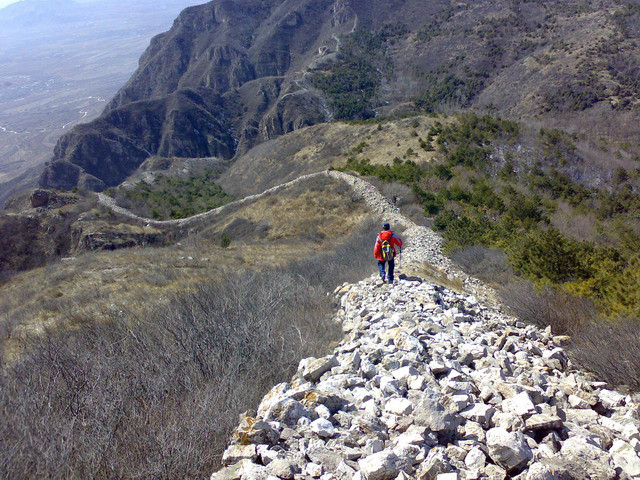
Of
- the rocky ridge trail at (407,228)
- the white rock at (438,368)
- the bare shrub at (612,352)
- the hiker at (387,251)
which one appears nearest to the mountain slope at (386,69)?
the rocky ridge trail at (407,228)

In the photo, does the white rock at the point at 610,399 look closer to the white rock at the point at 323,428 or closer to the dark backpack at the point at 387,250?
the white rock at the point at 323,428

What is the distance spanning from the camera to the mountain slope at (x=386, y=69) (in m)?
54.0

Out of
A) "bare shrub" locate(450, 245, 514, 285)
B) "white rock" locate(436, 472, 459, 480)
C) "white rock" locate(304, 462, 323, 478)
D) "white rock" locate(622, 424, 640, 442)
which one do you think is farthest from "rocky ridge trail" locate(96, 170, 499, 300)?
"white rock" locate(304, 462, 323, 478)

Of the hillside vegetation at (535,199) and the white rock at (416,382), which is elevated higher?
the white rock at (416,382)

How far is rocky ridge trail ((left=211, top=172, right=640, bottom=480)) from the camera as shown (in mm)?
2812

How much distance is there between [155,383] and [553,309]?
643 cm

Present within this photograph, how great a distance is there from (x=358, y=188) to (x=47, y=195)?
95.4 feet

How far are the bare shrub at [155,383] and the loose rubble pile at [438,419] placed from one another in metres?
0.41

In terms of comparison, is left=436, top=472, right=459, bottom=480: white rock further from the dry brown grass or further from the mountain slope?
the mountain slope

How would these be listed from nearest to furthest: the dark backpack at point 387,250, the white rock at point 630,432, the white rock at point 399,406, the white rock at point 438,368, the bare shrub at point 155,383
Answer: the white rock at point 630,432
the bare shrub at point 155,383
the white rock at point 399,406
the white rock at point 438,368
the dark backpack at point 387,250

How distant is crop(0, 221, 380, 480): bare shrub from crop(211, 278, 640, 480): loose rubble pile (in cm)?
41

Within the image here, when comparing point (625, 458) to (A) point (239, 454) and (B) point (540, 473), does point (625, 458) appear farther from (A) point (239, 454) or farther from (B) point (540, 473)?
(A) point (239, 454)

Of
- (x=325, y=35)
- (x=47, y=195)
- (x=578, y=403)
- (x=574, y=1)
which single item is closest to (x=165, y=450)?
(x=578, y=403)

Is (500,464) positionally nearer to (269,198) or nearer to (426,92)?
(269,198)
